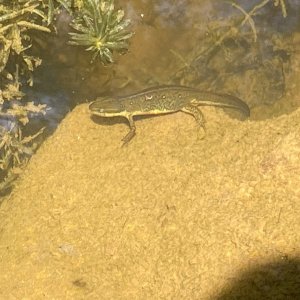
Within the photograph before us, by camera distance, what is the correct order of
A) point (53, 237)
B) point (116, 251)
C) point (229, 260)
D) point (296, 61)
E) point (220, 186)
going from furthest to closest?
point (296, 61)
point (53, 237)
point (116, 251)
point (220, 186)
point (229, 260)

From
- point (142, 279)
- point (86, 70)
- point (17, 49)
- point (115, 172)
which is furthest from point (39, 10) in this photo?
point (142, 279)

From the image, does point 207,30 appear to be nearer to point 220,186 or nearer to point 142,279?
point 220,186

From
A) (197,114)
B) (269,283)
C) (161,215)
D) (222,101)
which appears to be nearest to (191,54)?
(222,101)

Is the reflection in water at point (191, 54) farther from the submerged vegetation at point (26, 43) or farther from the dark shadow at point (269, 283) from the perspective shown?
the dark shadow at point (269, 283)

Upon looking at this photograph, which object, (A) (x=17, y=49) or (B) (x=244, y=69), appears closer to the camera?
(A) (x=17, y=49)

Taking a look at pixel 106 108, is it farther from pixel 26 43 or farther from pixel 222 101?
pixel 222 101

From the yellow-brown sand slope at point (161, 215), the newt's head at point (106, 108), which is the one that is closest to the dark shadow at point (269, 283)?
the yellow-brown sand slope at point (161, 215)

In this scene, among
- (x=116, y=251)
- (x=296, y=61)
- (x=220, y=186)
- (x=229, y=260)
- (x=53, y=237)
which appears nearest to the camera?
(x=229, y=260)

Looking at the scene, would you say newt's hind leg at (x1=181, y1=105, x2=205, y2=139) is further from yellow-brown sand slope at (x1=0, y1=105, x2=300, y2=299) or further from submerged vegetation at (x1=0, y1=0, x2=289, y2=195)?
submerged vegetation at (x1=0, y1=0, x2=289, y2=195)
